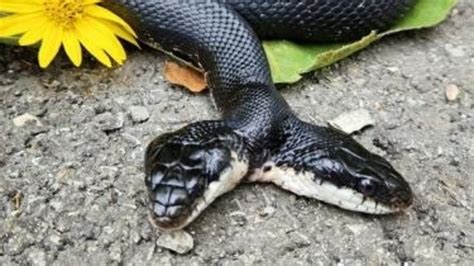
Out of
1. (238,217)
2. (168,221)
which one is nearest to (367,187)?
(238,217)

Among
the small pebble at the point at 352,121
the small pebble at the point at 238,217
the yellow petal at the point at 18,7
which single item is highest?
the yellow petal at the point at 18,7

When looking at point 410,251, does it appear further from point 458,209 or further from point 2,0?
point 2,0

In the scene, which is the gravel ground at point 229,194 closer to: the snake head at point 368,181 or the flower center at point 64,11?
the snake head at point 368,181

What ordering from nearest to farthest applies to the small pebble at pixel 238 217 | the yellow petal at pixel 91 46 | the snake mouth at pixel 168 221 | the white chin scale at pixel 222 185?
1. the snake mouth at pixel 168 221
2. the white chin scale at pixel 222 185
3. the small pebble at pixel 238 217
4. the yellow petal at pixel 91 46

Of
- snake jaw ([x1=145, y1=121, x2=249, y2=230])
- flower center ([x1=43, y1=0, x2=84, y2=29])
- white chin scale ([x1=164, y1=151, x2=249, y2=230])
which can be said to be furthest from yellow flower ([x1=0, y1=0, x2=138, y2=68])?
white chin scale ([x1=164, y1=151, x2=249, y2=230])

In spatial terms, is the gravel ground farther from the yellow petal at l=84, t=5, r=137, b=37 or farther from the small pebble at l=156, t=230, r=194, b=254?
the yellow petal at l=84, t=5, r=137, b=37

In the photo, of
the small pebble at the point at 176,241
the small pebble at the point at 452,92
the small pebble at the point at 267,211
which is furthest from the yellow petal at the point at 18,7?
the small pebble at the point at 452,92
